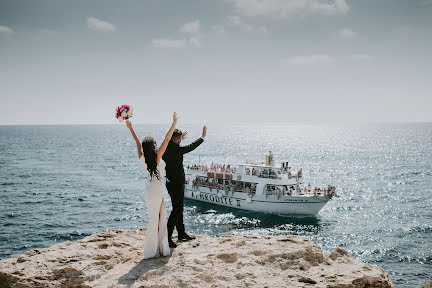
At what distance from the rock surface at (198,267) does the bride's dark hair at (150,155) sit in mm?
1565

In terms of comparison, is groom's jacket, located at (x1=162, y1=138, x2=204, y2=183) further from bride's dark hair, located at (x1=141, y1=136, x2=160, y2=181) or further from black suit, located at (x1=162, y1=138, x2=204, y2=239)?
bride's dark hair, located at (x1=141, y1=136, x2=160, y2=181)

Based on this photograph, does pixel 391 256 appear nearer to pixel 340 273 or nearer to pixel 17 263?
pixel 340 273

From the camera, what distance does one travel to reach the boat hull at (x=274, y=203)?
37250mm

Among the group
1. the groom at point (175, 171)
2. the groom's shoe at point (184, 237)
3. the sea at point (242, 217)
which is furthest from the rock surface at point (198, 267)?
the sea at point (242, 217)

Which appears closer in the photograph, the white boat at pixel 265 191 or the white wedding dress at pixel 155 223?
the white wedding dress at pixel 155 223

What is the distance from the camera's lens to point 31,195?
4516cm

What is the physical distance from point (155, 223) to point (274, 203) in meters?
33.7

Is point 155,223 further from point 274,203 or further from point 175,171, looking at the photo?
point 274,203

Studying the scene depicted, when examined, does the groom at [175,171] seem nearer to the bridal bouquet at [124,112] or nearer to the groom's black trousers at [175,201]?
the groom's black trousers at [175,201]

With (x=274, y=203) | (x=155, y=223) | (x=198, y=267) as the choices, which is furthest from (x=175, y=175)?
(x=274, y=203)

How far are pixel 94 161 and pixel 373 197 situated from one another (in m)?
73.5

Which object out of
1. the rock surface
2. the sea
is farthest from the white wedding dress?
the sea

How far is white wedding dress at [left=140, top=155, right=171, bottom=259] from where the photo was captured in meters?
5.73

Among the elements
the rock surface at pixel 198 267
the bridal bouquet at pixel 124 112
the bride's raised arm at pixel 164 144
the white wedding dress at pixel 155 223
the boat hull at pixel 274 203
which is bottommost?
the boat hull at pixel 274 203
